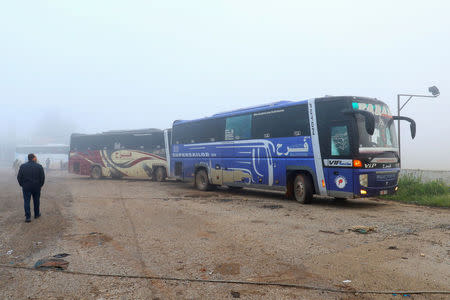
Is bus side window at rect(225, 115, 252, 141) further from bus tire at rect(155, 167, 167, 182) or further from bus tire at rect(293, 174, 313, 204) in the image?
bus tire at rect(155, 167, 167, 182)

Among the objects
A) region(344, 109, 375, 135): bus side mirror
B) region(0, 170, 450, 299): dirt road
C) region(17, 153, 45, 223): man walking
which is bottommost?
region(0, 170, 450, 299): dirt road

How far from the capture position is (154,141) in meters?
22.6

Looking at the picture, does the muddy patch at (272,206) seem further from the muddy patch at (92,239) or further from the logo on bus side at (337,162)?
the muddy patch at (92,239)

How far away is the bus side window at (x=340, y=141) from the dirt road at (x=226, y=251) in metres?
1.63

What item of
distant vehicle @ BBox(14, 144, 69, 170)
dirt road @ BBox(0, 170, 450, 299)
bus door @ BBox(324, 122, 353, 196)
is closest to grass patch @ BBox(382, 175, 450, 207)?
dirt road @ BBox(0, 170, 450, 299)

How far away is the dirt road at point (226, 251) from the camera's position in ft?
13.5

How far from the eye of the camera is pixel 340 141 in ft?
33.1

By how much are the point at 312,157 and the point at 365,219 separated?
288 centimetres

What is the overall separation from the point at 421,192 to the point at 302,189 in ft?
16.0

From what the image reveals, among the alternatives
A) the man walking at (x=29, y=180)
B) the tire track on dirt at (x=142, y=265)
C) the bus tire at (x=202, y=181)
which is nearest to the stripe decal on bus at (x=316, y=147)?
the tire track on dirt at (x=142, y=265)

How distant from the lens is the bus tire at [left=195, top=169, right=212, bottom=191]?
15883 mm

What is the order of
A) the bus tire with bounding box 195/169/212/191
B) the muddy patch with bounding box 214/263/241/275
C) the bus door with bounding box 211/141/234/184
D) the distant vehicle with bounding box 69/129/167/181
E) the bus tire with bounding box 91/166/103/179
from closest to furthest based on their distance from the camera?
the muddy patch with bounding box 214/263/241/275 < the bus door with bounding box 211/141/234/184 < the bus tire with bounding box 195/169/212/191 < the distant vehicle with bounding box 69/129/167/181 < the bus tire with bounding box 91/166/103/179

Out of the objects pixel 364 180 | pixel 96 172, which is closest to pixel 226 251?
pixel 364 180

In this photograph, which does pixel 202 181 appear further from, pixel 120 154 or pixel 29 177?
pixel 120 154
